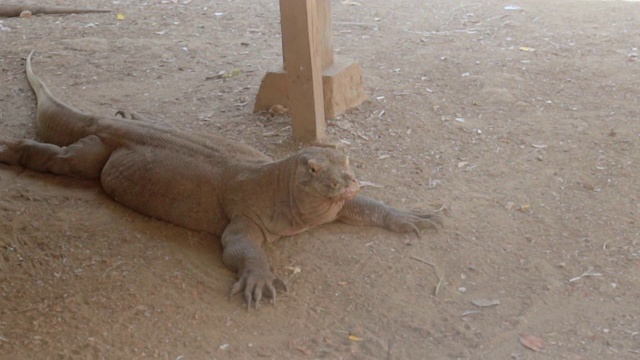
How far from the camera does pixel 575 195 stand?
4.79m

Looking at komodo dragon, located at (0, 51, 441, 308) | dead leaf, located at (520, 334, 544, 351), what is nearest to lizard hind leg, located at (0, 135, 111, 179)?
komodo dragon, located at (0, 51, 441, 308)

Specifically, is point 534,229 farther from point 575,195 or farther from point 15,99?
point 15,99

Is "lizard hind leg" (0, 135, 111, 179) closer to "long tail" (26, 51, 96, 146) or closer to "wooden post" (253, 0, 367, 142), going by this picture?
"long tail" (26, 51, 96, 146)

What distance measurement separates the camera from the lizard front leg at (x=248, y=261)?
3.87 m

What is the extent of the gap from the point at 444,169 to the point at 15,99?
3.39 metres

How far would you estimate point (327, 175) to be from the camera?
4.06m

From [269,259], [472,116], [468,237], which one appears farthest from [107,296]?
[472,116]

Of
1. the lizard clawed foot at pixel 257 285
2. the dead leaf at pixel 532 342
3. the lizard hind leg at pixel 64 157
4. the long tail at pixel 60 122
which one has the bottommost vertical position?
the dead leaf at pixel 532 342

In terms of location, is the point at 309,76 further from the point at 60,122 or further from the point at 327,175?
the point at 60,122

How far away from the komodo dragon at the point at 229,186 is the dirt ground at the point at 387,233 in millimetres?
88

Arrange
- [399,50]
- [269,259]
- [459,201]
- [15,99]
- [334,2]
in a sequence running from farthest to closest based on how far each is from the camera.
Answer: [334,2]
[399,50]
[15,99]
[459,201]
[269,259]

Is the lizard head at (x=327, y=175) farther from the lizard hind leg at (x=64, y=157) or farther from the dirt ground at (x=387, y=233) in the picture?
the lizard hind leg at (x=64, y=157)

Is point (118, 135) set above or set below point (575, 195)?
above

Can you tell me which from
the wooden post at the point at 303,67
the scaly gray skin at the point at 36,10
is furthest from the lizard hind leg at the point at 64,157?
the scaly gray skin at the point at 36,10
